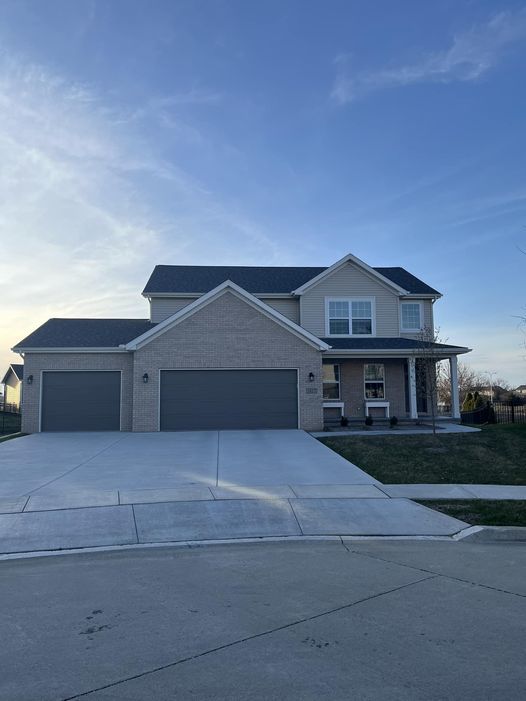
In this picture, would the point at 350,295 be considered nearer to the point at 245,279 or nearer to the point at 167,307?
the point at 245,279

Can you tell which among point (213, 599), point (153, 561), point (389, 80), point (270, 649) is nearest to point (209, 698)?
point (270, 649)

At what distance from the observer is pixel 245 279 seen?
88.8ft

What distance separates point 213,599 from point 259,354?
631 inches

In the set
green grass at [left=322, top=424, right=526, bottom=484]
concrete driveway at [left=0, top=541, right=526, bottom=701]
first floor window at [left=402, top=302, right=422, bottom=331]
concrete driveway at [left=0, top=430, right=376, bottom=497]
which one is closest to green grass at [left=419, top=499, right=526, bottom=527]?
concrete driveway at [left=0, top=541, right=526, bottom=701]

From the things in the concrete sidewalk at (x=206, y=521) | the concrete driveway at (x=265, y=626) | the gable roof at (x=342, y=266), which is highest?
the gable roof at (x=342, y=266)

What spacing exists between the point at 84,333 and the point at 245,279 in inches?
332

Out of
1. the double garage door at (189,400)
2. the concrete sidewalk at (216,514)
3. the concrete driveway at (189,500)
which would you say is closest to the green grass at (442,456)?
the concrete driveway at (189,500)

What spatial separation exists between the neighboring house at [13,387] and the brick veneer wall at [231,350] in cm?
3241

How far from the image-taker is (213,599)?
5383 millimetres

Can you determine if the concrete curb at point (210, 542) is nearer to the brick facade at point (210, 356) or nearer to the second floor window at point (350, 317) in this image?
the brick facade at point (210, 356)

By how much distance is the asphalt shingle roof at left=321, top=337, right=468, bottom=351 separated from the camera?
22.9 meters

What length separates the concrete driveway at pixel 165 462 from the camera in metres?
10.9

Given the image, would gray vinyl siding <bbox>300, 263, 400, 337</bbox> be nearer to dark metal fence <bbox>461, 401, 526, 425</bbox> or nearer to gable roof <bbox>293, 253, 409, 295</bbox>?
gable roof <bbox>293, 253, 409, 295</bbox>

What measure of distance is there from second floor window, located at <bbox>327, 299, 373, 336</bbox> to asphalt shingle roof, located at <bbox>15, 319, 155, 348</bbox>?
340 inches
